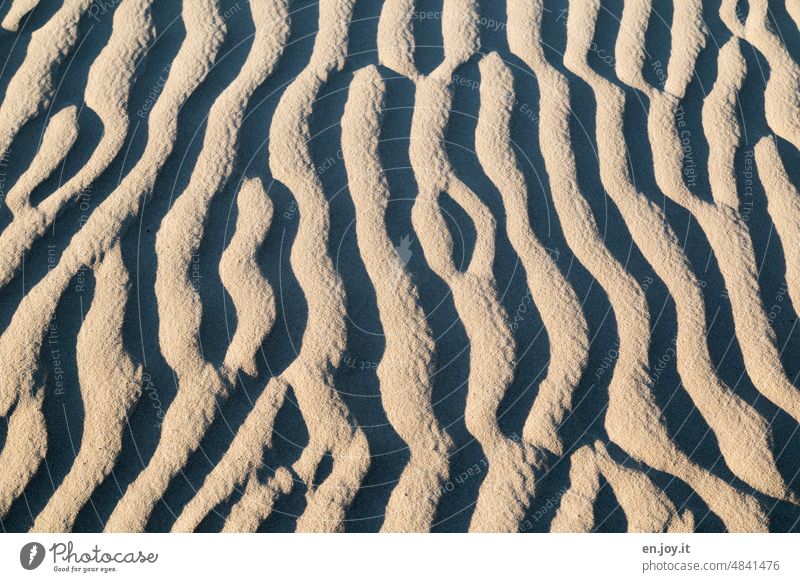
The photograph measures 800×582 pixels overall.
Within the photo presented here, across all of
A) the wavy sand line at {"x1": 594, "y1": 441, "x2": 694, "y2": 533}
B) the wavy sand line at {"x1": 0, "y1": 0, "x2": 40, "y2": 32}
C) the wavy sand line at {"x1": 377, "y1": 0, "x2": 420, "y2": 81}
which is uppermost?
the wavy sand line at {"x1": 0, "y1": 0, "x2": 40, "y2": 32}

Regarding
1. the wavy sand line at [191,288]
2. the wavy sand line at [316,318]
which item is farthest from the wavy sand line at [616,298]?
the wavy sand line at [191,288]

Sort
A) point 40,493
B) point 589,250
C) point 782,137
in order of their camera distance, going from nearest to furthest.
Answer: point 40,493 < point 589,250 < point 782,137

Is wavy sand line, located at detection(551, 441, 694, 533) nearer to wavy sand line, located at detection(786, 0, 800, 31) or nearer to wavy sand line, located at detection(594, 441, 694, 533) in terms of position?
wavy sand line, located at detection(594, 441, 694, 533)

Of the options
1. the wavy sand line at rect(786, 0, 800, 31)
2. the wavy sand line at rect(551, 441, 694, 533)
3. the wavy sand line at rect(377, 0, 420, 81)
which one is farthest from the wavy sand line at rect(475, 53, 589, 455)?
the wavy sand line at rect(786, 0, 800, 31)

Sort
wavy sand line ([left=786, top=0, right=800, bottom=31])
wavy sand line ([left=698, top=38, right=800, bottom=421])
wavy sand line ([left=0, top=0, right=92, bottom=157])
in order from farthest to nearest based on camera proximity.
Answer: wavy sand line ([left=786, top=0, right=800, bottom=31]) → wavy sand line ([left=0, top=0, right=92, bottom=157]) → wavy sand line ([left=698, top=38, right=800, bottom=421])

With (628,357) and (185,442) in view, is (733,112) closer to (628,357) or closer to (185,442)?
(628,357)

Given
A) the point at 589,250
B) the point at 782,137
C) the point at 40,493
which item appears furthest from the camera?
the point at 782,137

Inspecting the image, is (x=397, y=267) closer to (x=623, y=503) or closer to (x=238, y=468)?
(x=238, y=468)
